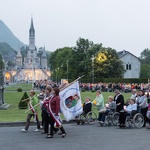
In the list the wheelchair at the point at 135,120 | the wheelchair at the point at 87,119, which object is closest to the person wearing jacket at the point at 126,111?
the wheelchair at the point at 135,120

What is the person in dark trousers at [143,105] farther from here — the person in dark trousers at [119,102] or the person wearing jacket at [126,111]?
the person in dark trousers at [119,102]

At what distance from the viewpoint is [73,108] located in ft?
56.6

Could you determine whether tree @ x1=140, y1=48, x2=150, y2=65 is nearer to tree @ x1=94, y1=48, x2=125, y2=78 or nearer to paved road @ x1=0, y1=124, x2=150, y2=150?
tree @ x1=94, y1=48, x2=125, y2=78

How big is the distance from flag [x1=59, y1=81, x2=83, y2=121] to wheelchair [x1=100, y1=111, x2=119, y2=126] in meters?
2.23

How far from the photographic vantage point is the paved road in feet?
40.6

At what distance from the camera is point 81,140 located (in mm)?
14023

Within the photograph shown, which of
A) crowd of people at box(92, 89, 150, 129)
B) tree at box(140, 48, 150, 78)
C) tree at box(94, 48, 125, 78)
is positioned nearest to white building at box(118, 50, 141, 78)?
tree at box(94, 48, 125, 78)

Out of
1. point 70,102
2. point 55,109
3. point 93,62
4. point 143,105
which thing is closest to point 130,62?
point 93,62

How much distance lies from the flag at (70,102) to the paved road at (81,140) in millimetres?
792

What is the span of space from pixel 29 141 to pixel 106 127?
5762mm

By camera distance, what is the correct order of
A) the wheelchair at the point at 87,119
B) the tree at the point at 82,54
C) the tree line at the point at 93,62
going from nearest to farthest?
the wheelchair at the point at 87,119
the tree line at the point at 93,62
the tree at the point at 82,54

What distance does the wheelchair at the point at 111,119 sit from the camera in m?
19.0

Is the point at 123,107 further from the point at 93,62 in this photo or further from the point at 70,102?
the point at 93,62

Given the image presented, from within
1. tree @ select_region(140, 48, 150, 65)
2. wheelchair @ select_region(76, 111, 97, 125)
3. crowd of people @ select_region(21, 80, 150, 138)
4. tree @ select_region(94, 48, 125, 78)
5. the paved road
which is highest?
tree @ select_region(140, 48, 150, 65)
